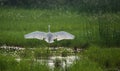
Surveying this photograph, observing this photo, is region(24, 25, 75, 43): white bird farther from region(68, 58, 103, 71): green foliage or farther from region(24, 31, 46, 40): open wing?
region(68, 58, 103, 71): green foliage

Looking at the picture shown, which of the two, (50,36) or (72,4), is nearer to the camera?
(50,36)

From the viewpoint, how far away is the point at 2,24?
15180mm

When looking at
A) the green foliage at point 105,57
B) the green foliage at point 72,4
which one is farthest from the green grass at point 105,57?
the green foliage at point 72,4

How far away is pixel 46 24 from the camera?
1529 centimetres

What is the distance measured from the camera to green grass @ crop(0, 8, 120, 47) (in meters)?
13.0

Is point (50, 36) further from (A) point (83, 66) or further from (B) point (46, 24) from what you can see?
(B) point (46, 24)

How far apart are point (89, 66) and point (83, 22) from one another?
776 cm

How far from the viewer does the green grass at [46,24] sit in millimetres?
12961

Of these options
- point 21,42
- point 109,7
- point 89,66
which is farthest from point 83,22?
point 89,66

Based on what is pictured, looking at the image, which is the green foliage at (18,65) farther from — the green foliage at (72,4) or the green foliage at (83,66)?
the green foliage at (72,4)

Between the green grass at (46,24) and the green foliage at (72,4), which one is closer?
the green grass at (46,24)

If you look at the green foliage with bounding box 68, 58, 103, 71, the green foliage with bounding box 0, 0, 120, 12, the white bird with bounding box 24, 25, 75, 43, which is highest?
the green foliage with bounding box 0, 0, 120, 12

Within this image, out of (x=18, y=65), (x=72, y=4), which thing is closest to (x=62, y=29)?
(x=72, y=4)

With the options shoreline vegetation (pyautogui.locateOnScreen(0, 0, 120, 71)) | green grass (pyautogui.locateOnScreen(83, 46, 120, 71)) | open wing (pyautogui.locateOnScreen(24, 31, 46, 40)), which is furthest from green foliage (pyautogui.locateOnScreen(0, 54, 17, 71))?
green grass (pyautogui.locateOnScreen(83, 46, 120, 71))
